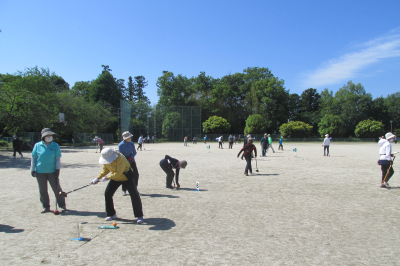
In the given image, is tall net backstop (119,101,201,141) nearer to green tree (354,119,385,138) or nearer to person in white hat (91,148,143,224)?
green tree (354,119,385,138)

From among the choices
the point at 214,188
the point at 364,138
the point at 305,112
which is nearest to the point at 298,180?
the point at 214,188

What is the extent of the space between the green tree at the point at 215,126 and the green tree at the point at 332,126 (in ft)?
76.7

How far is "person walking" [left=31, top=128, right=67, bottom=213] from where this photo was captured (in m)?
5.84

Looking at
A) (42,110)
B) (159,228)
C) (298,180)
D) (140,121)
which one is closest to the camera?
(159,228)

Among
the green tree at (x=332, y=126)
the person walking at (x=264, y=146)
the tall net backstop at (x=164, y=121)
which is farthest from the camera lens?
the green tree at (x=332, y=126)

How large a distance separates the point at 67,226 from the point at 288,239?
3884 mm

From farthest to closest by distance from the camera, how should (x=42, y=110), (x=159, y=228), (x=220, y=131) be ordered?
1. (x=220, y=131)
2. (x=42, y=110)
3. (x=159, y=228)

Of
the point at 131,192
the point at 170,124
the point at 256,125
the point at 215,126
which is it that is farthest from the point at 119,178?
the point at 256,125

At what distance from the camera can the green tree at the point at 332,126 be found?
2591 inches

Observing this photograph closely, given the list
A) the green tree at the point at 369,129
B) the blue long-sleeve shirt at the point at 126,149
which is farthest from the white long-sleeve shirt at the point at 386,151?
the green tree at the point at 369,129

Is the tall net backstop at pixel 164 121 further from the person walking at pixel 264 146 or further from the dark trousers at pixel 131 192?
the dark trousers at pixel 131 192

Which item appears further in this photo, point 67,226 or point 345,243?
point 67,226

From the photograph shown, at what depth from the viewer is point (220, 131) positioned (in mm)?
64562

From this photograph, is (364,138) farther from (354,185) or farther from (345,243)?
(345,243)
